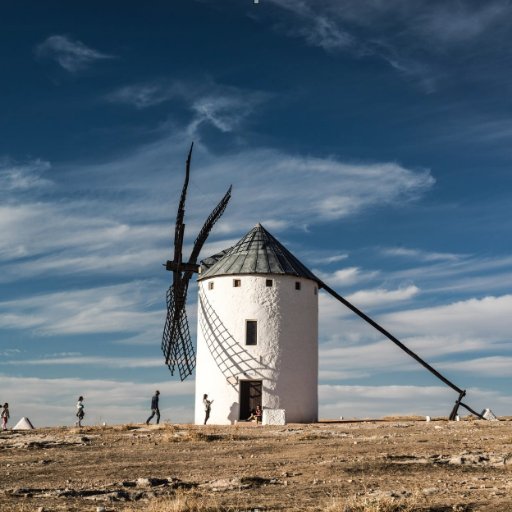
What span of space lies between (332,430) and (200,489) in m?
13.3

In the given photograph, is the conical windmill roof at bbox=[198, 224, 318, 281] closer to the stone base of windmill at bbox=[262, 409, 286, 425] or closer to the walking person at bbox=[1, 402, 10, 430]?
the stone base of windmill at bbox=[262, 409, 286, 425]

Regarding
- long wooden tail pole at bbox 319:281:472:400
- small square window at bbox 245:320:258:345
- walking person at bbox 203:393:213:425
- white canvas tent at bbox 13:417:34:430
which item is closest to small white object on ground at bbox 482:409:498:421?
long wooden tail pole at bbox 319:281:472:400

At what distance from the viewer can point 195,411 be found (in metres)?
36.0

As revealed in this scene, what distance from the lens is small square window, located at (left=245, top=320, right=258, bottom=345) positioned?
34.3 meters

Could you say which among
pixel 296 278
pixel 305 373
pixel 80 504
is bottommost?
pixel 80 504

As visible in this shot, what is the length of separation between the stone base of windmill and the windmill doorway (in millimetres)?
1765

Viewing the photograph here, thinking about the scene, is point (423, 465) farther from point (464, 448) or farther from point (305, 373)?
point (305, 373)

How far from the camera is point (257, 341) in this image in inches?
1350

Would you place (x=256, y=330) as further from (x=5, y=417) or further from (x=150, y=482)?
(x=150, y=482)

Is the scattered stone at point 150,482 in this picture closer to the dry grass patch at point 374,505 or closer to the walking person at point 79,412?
the dry grass patch at point 374,505

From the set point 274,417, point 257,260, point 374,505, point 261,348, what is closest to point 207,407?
point 274,417

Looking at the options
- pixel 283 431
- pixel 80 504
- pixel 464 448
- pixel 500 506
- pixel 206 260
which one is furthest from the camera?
pixel 206 260

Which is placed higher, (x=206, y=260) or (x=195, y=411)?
(x=206, y=260)

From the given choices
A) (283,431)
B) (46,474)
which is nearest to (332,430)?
(283,431)
